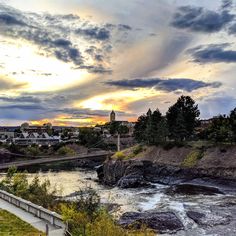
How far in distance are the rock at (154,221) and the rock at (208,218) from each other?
2.24 m

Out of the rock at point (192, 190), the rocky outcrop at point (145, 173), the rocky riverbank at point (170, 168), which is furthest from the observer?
the rocky outcrop at point (145, 173)

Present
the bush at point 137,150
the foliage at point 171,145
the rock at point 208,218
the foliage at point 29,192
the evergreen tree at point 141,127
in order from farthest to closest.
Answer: the evergreen tree at point 141,127
the bush at point 137,150
the foliage at point 171,145
the rock at point 208,218
the foliage at point 29,192

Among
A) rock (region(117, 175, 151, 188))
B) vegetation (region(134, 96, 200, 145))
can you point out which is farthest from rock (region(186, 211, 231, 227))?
vegetation (region(134, 96, 200, 145))

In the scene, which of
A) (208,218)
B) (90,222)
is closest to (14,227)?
(90,222)

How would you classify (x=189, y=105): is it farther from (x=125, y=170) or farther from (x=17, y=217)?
(x=17, y=217)

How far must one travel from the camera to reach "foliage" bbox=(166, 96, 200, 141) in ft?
310

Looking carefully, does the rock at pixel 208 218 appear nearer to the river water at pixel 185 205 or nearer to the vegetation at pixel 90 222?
the river water at pixel 185 205

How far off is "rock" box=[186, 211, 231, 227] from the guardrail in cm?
1860

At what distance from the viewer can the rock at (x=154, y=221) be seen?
35594mm

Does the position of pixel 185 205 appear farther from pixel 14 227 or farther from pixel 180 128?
pixel 180 128

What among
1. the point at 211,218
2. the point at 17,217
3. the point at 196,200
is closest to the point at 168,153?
the point at 196,200

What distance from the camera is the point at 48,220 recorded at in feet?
76.2

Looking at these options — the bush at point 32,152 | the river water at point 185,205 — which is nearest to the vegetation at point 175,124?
the river water at point 185,205

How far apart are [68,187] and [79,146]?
329 feet
